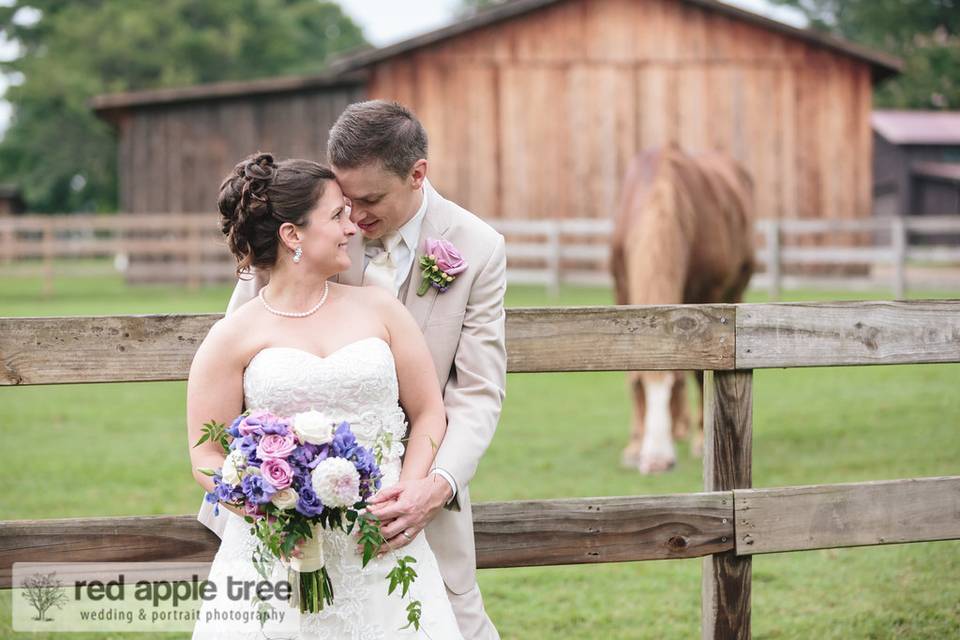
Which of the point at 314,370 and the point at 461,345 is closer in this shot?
the point at 314,370

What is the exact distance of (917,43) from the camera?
48812mm

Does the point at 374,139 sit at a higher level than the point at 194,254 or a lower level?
lower

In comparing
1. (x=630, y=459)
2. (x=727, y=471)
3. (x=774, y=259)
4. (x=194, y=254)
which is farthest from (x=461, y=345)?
(x=194, y=254)

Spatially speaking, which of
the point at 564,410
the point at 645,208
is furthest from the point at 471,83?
the point at 645,208

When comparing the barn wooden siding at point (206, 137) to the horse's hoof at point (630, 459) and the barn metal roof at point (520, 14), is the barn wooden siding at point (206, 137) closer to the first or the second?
the barn metal roof at point (520, 14)

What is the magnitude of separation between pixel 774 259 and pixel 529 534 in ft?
50.8

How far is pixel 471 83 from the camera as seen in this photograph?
2102cm

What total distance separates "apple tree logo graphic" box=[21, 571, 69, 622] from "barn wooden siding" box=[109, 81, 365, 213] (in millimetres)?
19280

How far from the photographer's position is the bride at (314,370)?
2760 mm

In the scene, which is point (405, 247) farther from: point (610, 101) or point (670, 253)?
point (610, 101)

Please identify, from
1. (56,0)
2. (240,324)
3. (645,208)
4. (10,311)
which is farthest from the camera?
(56,0)

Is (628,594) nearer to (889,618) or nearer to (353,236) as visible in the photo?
(889,618)

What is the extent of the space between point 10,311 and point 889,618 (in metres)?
15.7

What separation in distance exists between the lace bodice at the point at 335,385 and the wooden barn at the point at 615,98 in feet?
60.2
